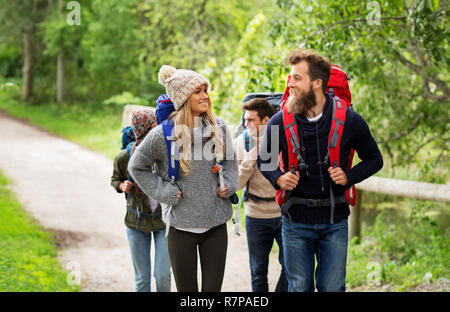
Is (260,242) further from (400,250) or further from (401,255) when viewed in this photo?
(400,250)

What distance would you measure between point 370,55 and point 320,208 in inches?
169

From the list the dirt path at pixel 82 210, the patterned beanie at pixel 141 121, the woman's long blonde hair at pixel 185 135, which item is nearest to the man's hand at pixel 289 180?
the woman's long blonde hair at pixel 185 135

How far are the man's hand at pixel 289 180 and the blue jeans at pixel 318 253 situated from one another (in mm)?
249

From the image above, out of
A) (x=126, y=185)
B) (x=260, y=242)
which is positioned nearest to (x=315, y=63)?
(x=260, y=242)

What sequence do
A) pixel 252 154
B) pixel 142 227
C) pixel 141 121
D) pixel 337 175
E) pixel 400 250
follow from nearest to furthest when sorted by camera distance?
pixel 337 175 → pixel 141 121 → pixel 142 227 → pixel 252 154 → pixel 400 250

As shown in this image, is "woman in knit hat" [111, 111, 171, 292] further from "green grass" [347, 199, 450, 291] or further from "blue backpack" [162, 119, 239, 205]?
"green grass" [347, 199, 450, 291]

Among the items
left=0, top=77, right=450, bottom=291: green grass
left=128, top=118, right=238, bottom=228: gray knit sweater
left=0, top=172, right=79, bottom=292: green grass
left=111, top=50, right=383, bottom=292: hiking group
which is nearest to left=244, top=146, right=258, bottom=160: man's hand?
left=111, top=50, right=383, bottom=292: hiking group

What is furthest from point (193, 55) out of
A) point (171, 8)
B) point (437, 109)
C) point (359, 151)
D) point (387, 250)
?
point (359, 151)

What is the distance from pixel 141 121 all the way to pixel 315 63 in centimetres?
149

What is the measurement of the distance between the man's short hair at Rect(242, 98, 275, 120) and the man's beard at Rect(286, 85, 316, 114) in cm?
104

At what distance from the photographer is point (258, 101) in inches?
166

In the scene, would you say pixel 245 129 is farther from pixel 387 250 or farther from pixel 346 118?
pixel 387 250

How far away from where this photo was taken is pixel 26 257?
6.17 meters

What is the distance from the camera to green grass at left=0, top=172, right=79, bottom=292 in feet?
17.5
